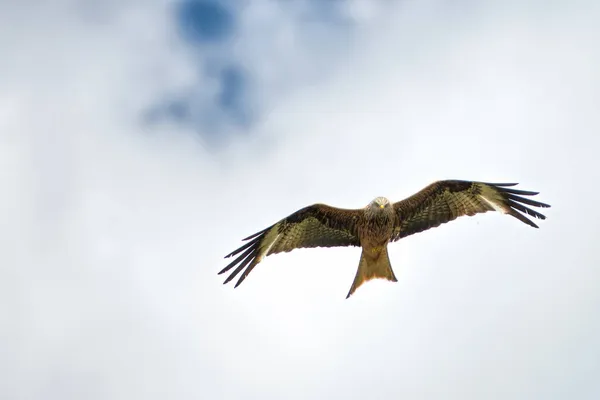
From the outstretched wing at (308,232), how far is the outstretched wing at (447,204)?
0.82 meters

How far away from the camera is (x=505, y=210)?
507 inches

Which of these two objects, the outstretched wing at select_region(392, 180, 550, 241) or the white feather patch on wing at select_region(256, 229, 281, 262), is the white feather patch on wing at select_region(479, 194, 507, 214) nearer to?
the outstretched wing at select_region(392, 180, 550, 241)

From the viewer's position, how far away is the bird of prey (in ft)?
42.0

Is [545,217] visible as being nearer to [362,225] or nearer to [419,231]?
[419,231]

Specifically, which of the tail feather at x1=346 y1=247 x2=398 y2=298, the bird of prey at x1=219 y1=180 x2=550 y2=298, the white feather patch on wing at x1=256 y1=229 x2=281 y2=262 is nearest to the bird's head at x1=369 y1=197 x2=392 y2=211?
the bird of prey at x1=219 y1=180 x2=550 y2=298

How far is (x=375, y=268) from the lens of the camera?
13.0m

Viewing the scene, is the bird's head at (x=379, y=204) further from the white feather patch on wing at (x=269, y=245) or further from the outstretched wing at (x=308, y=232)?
the white feather patch on wing at (x=269, y=245)

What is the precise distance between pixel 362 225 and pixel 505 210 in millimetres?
2391

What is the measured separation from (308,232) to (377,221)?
126 cm

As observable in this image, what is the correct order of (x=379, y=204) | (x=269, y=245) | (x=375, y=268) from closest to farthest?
(x=379, y=204) < (x=375, y=268) < (x=269, y=245)

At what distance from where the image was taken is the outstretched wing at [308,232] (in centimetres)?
1301

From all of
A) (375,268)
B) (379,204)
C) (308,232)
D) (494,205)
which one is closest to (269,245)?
(308,232)

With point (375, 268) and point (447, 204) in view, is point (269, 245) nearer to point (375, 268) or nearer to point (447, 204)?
point (375, 268)

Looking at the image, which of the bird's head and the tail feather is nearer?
the bird's head
